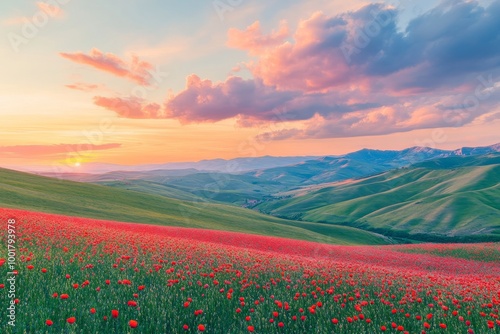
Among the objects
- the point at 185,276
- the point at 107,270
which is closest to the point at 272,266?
the point at 185,276

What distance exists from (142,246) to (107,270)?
5.46m

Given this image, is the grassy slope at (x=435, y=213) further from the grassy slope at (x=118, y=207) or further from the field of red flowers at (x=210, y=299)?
the field of red flowers at (x=210, y=299)

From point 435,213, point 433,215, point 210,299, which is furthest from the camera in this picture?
point 435,213

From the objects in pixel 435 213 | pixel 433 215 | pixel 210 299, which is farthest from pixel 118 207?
pixel 435 213

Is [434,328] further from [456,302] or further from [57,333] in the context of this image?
[57,333]

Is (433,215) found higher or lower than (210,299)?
lower

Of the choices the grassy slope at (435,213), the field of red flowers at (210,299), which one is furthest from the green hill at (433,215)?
the field of red flowers at (210,299)

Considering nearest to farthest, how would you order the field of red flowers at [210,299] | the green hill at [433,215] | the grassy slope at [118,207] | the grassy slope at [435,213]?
the field of red flowers at [210,299]
the grassy slope at [118,207]
the green hill at [433,215]
the grassy slope at [435,213]

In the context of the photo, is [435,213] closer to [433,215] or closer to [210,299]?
[433,215]

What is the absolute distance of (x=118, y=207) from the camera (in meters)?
59.9

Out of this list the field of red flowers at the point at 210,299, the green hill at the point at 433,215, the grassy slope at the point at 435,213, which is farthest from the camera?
the grassy slope at the point at 435,213

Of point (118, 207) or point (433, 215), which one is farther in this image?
point (433, 215)

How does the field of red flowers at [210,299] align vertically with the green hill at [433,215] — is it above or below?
above

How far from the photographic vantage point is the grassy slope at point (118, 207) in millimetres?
46438
